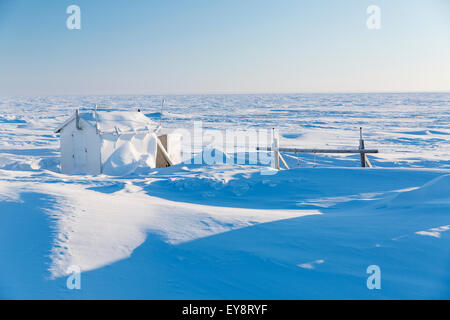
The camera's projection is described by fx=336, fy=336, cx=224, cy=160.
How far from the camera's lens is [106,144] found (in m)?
11.4

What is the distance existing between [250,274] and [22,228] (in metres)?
2.84

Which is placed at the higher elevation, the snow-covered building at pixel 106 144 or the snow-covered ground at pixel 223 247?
the snow-covered building at pixel 106 144

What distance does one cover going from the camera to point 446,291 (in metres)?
2.84

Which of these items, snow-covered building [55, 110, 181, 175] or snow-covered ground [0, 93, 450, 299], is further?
snow-covered building [55, 110, 181, 175]

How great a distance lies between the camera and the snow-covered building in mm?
11320

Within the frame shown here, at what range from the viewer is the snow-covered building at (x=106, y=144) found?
11.3 m

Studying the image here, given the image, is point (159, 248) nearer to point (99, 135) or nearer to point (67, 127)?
point (99, 135)

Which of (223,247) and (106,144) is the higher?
(106,144)

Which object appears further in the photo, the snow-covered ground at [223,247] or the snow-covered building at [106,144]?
the snow-covered building at [106,144]

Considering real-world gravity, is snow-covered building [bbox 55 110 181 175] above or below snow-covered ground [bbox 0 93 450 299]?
above

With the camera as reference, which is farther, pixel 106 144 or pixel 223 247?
pixel 106 144
